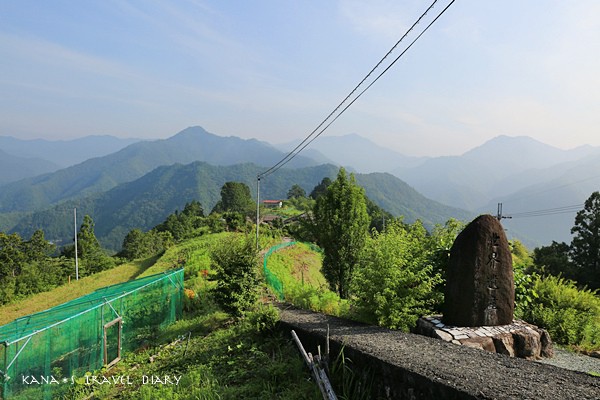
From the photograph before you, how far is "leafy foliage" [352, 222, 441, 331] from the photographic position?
820 centimetres

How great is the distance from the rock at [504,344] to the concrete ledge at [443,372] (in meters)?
2.40

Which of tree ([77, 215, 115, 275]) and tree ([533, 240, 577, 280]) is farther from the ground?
tree ([533, 240, 577, 280])

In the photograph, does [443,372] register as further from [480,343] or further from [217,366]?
[217,366]

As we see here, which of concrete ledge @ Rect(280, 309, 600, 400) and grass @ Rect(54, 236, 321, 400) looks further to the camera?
grass @ Rect(54, 236, 321, 400)

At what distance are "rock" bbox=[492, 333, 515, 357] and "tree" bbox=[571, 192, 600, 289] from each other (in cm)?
2860

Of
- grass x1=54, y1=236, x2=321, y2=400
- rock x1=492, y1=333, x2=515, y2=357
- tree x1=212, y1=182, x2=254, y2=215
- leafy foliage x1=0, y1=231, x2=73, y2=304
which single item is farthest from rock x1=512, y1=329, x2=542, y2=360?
tree x1=212, y1=182, x2=254, y2=215

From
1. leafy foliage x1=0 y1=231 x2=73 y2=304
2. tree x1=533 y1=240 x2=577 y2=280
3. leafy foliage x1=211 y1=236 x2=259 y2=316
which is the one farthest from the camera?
leafy foliage x1=0 y1=231 x2=73 y2=304

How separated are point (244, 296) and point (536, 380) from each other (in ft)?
25.2

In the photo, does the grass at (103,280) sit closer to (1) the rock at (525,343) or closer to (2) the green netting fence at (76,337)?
(2) the green netting fence at (76,337)

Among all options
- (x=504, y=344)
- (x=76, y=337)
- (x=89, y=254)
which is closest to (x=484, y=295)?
(x=504, y=344)

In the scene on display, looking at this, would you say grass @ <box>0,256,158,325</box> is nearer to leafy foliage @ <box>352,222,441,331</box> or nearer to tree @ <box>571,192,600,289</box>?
leafy foliage @ <box>352,222,441,331</box>

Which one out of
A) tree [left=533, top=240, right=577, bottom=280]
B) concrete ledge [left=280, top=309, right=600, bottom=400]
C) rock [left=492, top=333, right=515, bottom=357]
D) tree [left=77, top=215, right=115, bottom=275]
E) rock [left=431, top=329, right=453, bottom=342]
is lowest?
tree [left=77, top=215, right=115, bottom=275]

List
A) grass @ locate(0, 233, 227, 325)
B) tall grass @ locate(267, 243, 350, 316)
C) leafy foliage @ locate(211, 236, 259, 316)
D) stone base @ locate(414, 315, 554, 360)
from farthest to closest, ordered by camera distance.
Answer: grass @ locate(0, 233, 227, 325) < tall grass @ locate(267, 243, 350, 316) < leafy foliage @ locate(211, 236, 259, 316) < stone base @ locate(414, 315, 554, 360)

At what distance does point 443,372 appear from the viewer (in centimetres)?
509
